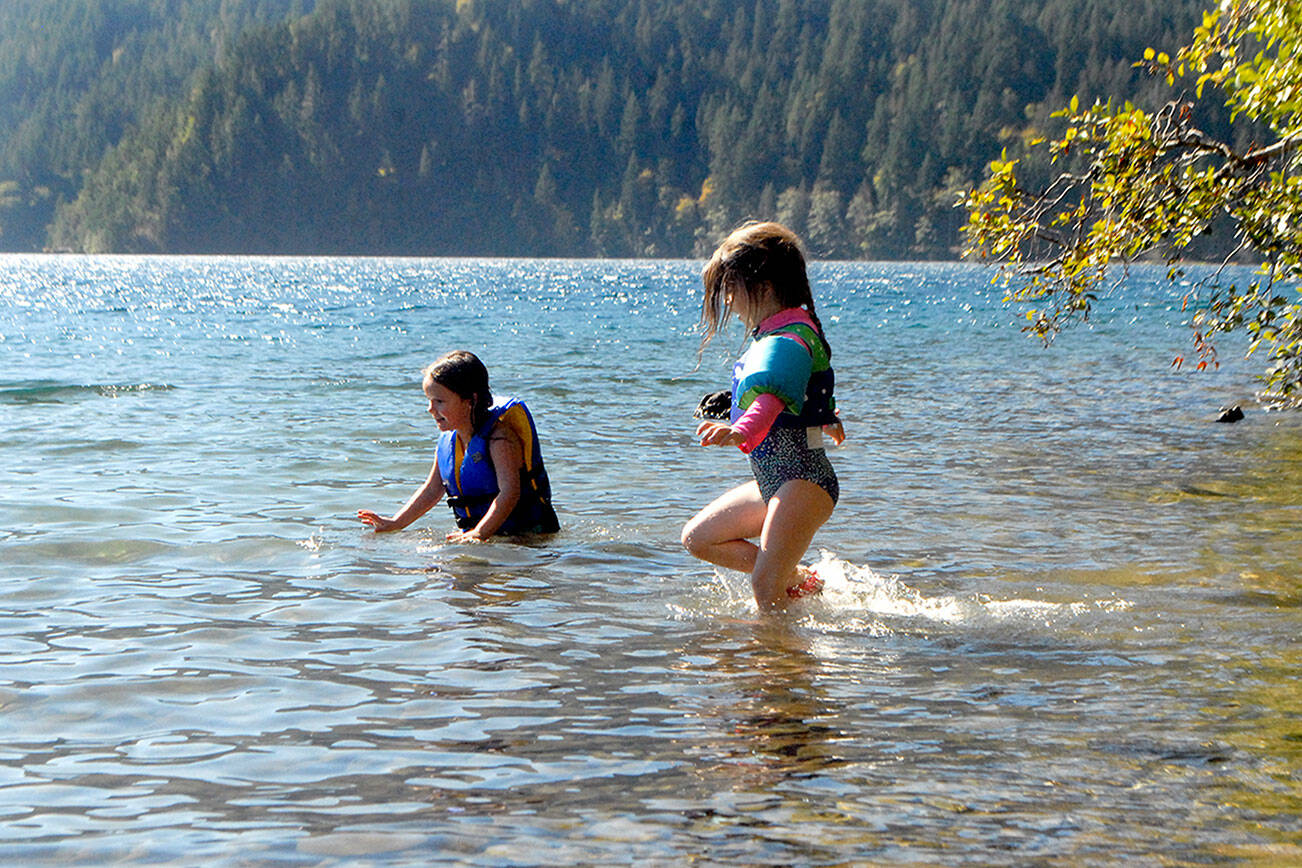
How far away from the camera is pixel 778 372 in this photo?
5527 mm

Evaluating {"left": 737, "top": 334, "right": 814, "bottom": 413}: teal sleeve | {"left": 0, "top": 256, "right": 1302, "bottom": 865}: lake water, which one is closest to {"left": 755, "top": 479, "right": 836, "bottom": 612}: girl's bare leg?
{"left": 0, "top": 256, "right": 1302, "bottom": 865}: lake water

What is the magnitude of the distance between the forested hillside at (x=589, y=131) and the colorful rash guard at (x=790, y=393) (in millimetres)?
143391

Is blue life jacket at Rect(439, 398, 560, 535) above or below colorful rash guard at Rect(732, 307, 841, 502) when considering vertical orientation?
below

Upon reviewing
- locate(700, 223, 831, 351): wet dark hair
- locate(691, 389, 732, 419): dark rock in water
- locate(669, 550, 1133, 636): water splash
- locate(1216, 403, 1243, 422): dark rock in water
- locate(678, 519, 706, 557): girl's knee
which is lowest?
locate(1216, 403, 1243, 422): dark rock in water

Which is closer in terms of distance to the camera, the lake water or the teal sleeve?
the lake water

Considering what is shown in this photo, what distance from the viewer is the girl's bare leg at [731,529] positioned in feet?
20.5

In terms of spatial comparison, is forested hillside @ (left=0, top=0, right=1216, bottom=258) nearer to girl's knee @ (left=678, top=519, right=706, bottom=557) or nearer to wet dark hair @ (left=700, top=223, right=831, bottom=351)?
girl's knee @ (left=678, top=519, right=706, bottom=557)

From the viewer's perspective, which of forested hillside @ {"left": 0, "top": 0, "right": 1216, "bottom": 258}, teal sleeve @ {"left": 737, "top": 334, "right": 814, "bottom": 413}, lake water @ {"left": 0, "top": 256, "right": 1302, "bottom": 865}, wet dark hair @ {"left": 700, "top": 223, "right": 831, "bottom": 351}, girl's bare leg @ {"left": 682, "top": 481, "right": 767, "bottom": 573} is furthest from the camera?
forested hillside @ {"left": 0, "top": 0, "right": 1216, "bottom": 258}

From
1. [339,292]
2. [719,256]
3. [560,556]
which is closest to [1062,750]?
[719,256]

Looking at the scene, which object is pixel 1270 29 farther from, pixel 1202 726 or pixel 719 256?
pixel 1202 726

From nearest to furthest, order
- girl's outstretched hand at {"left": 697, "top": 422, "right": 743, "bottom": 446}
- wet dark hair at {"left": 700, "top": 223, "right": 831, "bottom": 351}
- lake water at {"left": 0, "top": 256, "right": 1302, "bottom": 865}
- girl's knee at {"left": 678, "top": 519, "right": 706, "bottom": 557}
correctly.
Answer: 1. lake water at {"left": 0, "top": 256, "right": 1302, "bottom": 865}
2. girl's outstretched hand at {"left": 697, "top": 422, "right": 743, "bottom": 446}
3. wet dark hair at {"left": 700, "top": 223, "right": 831, "bottom": 351}
4. girl's knee at {"left": 678, "top": 519, "right": 706, "bottom": 557}

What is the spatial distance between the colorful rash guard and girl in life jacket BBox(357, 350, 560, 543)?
2.34 m

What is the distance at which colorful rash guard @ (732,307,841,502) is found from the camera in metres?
5.55

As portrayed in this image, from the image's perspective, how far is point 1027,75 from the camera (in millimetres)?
162375
